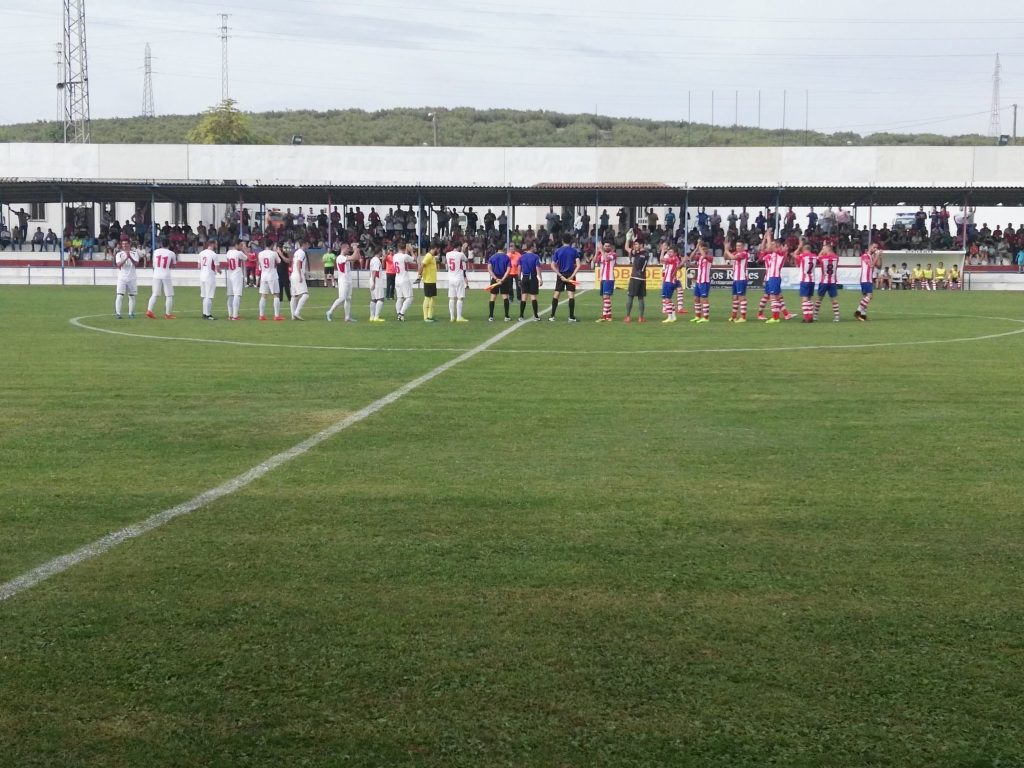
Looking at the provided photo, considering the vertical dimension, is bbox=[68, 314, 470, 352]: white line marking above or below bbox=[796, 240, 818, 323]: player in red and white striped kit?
below

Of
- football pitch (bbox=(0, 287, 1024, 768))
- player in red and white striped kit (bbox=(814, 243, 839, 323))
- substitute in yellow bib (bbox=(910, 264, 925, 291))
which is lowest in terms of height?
football pitch (bbox=(0, 287, 1024, 768))

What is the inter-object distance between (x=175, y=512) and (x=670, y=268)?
2052cm

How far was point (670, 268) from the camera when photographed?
26.8 metres

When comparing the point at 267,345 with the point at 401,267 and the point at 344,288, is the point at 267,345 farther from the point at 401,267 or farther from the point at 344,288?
the point at 401,267

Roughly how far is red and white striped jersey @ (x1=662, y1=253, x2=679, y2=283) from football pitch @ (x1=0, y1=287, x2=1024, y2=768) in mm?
13429

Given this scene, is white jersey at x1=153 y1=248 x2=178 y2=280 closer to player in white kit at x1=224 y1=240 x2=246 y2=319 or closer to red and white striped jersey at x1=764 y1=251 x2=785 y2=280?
player in white kit at x1=224 y1=240 x2=246 y2=319

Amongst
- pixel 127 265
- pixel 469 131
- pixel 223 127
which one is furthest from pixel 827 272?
pixel 469 131

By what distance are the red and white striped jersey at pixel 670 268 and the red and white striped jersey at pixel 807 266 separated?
2730 mm

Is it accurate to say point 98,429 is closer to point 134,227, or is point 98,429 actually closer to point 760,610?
point 760,610

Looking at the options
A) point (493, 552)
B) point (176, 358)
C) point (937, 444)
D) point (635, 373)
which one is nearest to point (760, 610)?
point (493, 552)

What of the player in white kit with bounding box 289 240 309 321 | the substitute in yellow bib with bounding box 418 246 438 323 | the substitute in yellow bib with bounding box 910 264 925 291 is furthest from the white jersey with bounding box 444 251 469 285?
the substitute in yellow bib with bounding box 910 264 925 291

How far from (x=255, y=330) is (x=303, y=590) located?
1823 cm

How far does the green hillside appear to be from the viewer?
429ft

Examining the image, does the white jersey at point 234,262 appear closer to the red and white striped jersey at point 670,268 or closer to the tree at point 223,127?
the red and white striped jersey at point 670,268
